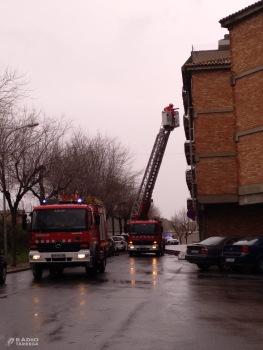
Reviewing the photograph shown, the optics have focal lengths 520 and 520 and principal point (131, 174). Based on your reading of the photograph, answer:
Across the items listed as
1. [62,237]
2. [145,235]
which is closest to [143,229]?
[145,235]

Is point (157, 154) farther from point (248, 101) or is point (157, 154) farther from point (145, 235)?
point (248, 101)

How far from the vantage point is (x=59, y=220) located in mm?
18094

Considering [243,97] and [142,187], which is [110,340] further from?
[142,187]

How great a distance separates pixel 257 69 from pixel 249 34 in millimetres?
2002

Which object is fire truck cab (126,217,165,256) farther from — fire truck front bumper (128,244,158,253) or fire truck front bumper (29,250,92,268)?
fire truck front bumper (29,250,92,268)

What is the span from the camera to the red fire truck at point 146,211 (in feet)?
123

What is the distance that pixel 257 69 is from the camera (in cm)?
2548

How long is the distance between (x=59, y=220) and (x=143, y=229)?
19837mm

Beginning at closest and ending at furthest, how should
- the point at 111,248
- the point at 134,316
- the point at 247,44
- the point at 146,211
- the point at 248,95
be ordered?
1. the point at 134,316
2. the point at 248,95
3. the point at 247,44
4. the point at 146,211
5. the point at 111,248

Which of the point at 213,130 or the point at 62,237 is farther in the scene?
the point at 213,130

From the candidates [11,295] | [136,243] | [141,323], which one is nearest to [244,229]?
[136,243]

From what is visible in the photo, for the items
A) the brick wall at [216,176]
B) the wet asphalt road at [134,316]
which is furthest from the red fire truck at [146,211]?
the wet asphalt road at [134,316]

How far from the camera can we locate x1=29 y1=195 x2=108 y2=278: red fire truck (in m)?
17.7

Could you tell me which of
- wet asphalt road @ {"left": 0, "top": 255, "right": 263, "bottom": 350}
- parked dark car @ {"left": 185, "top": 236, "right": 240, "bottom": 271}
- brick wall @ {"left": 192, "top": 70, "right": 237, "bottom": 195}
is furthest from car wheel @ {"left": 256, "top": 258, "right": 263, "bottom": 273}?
brick wall @ {"left": 192, "top": 70, "right": 237, "bottom": 195}
